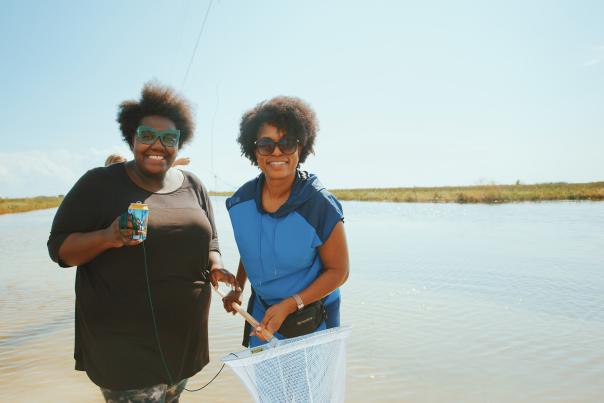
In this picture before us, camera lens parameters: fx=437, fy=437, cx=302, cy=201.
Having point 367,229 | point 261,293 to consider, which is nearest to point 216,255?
point 261,293

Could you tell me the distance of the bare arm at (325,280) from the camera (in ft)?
6.48

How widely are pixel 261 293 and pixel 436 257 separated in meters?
9.69

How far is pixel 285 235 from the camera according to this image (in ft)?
6.66

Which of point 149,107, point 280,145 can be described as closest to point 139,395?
point 280,145

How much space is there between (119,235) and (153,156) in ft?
1.83

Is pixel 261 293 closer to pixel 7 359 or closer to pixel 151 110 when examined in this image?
pixel 151 110

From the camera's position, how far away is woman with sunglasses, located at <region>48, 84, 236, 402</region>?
6.49 ft

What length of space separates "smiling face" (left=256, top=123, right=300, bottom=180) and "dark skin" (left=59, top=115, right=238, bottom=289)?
0.51 metres

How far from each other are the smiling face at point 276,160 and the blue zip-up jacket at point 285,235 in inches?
3.1

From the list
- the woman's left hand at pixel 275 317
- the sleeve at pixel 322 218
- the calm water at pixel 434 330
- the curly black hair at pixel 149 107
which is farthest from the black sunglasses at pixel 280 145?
the calm water at pixel 434 330

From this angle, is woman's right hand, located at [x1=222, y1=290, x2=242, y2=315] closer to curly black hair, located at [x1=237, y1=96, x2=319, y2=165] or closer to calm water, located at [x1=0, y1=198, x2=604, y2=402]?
curly black hair, located at [x1=237, y1=96, x2=319, y2=165]

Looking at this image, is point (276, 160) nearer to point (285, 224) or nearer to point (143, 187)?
point (285, 224)

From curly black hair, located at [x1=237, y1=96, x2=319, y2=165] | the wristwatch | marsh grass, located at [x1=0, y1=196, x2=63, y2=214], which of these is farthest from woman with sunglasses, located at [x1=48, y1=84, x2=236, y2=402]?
marsh grass, located at [x1=0, y1=196, x2=63, y2=214]

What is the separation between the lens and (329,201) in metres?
2.02
